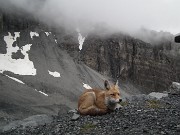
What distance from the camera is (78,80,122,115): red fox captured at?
18.8 m

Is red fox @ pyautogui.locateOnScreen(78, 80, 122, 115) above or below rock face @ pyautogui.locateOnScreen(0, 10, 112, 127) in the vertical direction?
below

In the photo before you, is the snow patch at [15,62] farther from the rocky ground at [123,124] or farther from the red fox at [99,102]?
the rocky ground at [123,124]

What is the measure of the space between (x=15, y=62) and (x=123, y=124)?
16263 cm

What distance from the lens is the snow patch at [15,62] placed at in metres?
161

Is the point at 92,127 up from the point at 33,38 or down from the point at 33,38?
down

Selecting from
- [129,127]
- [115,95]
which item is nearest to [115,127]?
[129,127]

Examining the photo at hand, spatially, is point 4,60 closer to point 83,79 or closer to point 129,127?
point 83,79

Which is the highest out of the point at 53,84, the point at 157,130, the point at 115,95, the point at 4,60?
the point at 4,60

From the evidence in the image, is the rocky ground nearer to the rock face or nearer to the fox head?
the fox head

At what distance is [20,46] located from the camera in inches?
7421

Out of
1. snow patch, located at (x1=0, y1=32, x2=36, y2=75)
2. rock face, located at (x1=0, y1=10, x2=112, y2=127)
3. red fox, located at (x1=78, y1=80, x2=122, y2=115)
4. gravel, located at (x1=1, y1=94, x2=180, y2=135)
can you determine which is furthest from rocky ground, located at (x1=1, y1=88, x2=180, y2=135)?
snow patch, located at (x1=0, y1=32, x2=36, y2=75)

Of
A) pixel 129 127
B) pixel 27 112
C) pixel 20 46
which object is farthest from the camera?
pixel 20 46

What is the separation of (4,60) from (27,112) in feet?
248

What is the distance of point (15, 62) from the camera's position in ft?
570
